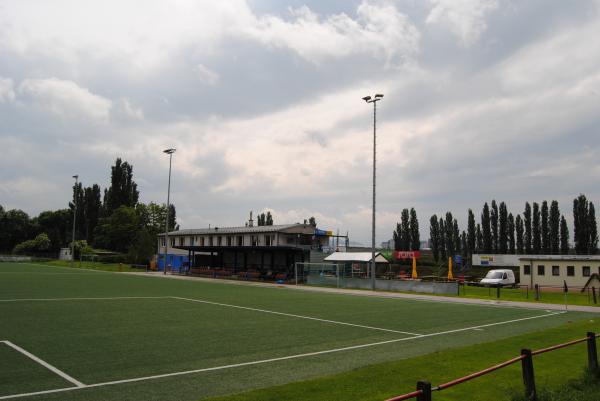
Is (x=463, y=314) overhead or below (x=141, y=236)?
below

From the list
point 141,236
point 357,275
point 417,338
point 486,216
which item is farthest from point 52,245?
point 417,338

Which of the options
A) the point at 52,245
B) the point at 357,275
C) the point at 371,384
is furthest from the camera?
the point at 52,245

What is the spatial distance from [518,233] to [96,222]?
9385 cm

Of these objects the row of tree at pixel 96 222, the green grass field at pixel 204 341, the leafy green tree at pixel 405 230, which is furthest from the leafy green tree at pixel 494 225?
the green grass field at pixel 204 341

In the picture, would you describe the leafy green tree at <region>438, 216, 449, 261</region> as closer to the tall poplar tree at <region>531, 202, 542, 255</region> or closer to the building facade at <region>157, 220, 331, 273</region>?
the tall poplar tree at <region>531, 202, 542, 255</region>

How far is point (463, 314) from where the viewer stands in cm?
2220

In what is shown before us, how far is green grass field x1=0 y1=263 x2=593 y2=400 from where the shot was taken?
870cm

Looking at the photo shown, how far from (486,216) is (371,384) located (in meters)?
87.7

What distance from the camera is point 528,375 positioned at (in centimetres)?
696

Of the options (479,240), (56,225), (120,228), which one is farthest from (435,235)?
(56,225)

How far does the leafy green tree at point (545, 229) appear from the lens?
82.8 m

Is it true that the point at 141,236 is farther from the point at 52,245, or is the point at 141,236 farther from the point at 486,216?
the point at 486,216

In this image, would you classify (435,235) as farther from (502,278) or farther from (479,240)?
(502,278)

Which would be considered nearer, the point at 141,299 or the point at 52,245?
the point at 141,299
